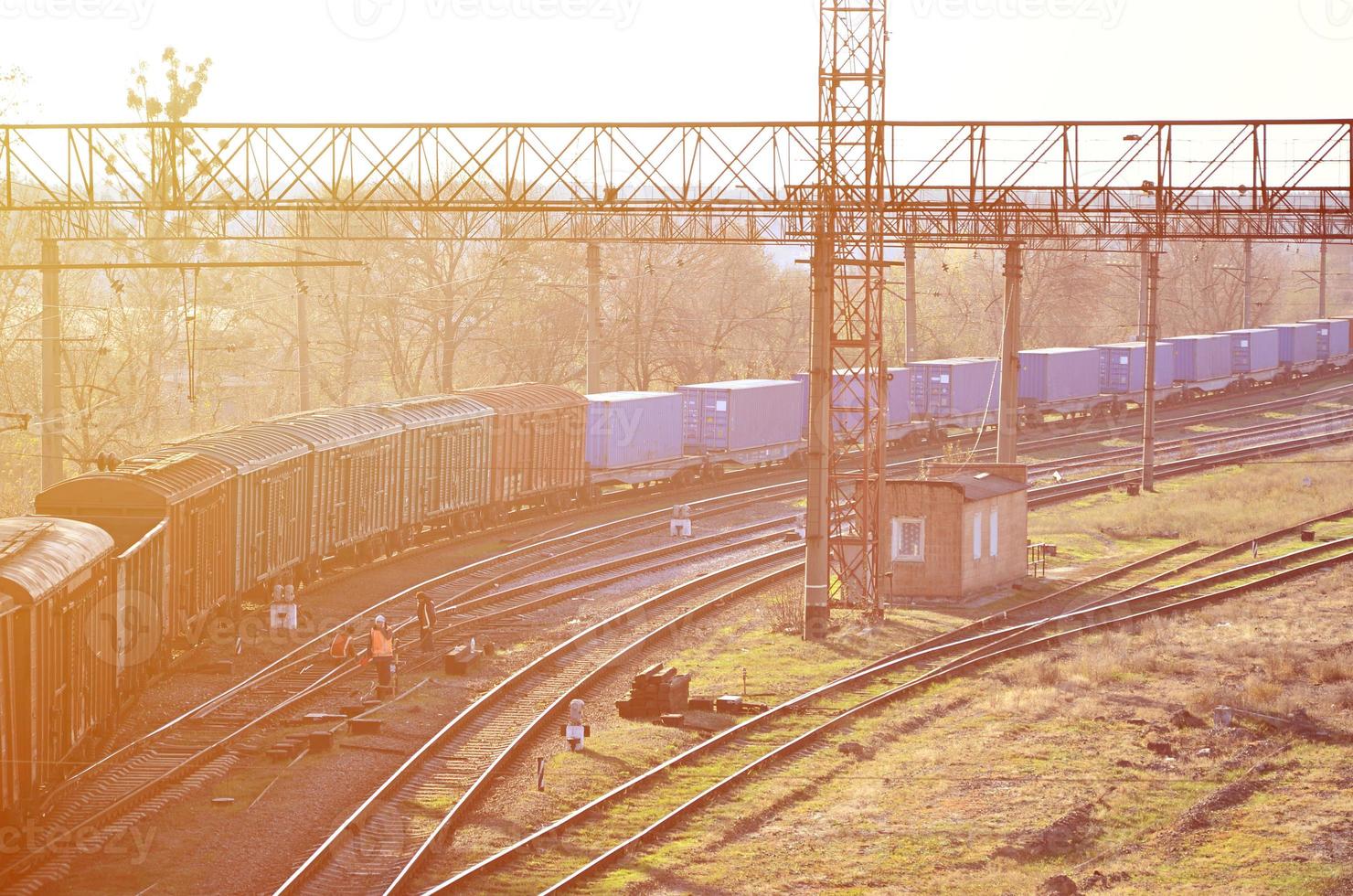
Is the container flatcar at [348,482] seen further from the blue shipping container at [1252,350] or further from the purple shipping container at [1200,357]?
the blue shipping container at [1252,350]

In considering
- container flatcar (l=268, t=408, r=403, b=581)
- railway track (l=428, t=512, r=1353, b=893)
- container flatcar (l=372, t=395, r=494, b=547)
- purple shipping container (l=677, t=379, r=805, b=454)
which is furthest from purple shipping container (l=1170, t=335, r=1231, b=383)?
container flatcar (l=268, t=408, r=403, b=581)

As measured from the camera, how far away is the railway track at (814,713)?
15.4 meters

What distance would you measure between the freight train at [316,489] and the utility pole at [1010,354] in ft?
17.7

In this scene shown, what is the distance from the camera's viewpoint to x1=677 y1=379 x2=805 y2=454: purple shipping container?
151 ft

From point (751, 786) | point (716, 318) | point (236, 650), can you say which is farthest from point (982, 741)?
point (716, 318)

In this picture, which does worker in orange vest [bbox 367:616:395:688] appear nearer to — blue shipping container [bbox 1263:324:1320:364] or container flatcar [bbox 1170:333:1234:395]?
container flatcar [bbox 1170:333:1234:395]

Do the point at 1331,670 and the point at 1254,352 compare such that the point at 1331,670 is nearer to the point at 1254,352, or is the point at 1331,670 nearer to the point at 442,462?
the point at 442,462

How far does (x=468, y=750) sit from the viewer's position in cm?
1988

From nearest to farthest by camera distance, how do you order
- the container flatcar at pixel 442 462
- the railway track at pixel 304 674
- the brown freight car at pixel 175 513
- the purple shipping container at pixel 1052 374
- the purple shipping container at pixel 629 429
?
the railway track at pixel 304 674 → the brown freight car at pixel 175 513 → the container flatcar at pixel 442 462 → the purple shipping container at pixel 629 429 → the purple shipping container at pixel 1052 374

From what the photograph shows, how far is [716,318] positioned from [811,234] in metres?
49.7

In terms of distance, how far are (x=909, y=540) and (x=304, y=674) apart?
13.6 meters

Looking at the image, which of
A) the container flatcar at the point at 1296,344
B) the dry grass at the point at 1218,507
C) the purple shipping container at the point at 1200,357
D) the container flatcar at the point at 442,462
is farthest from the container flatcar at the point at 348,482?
the container flatcar at the point at 1296,344

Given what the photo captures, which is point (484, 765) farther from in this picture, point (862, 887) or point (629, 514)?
point (629, 514)

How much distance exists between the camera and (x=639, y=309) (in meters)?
69.5
